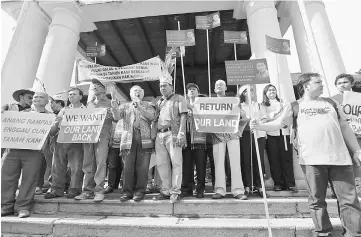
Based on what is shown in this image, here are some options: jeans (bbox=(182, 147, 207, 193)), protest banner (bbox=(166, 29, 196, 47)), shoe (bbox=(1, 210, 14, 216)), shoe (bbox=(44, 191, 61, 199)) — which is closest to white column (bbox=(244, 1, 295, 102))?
protest banner (bbox=(166, 29, 196, 47))

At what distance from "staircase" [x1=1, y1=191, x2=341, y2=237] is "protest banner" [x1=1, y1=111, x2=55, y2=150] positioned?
93 cm

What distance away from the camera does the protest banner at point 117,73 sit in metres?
5.19

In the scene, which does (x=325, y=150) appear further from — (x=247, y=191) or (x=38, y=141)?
(x=38, y=141)

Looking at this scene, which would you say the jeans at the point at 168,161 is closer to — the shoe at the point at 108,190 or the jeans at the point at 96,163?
the jeans at the point at 96,163

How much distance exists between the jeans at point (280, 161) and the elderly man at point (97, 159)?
285 centimetres

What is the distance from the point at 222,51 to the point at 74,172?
9.12 metres

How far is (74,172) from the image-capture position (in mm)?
3916

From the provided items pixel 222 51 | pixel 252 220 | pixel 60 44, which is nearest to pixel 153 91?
pixel 222 51

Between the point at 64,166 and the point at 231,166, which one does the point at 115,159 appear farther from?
the point at 231,166

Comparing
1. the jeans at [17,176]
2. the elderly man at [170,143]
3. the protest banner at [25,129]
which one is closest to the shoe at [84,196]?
the jeans at [17,176]

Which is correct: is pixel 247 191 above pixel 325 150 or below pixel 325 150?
below

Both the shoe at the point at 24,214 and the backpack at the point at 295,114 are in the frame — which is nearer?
the backpack at the point at 295,114

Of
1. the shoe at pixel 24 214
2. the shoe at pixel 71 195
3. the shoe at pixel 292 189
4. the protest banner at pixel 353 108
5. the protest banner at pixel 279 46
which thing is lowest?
the shoe at pixel 24 214

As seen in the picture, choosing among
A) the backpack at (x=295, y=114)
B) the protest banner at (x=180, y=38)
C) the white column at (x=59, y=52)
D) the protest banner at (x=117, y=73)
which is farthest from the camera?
the white column at (x=59, y=52)
